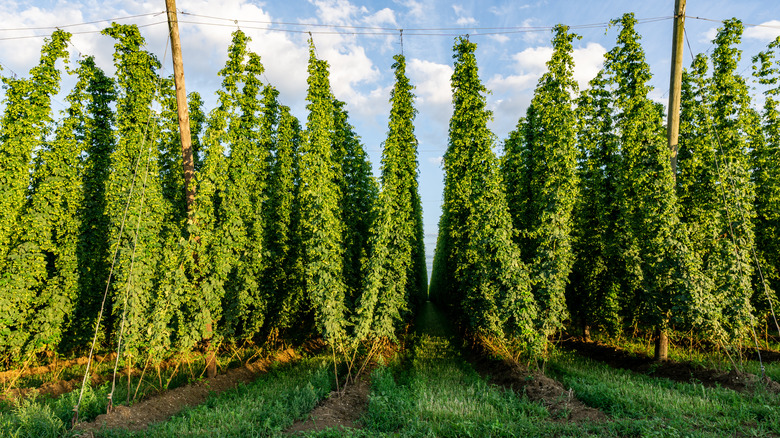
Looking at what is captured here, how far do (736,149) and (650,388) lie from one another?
8.53 meters

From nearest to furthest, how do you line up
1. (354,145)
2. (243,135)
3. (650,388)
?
(650,388) < (243,135) < (354,145)

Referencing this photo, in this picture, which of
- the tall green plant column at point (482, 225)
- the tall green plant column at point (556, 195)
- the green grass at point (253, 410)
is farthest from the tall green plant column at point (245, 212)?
the tall green plant column at point (556, 195)

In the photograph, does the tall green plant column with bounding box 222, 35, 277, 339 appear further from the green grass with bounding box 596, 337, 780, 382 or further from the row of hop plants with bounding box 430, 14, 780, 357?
the green grass with bounding box 596, 337, 780, 382

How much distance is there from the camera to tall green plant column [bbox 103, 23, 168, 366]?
25.9ft

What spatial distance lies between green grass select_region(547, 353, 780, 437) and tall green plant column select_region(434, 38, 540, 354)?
199cm

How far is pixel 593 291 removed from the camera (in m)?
12.2

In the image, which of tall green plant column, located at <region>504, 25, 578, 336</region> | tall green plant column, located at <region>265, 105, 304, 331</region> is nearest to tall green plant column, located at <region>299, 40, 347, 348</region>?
tall green plant column, located at <region>265, 105, 304, 331</region>

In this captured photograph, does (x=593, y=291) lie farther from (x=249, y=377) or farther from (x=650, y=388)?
(x=249, y=377)

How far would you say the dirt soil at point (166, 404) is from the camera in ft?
20.6

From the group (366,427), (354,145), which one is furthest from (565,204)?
(354,145)

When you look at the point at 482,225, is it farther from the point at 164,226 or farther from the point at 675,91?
the point at 164,226

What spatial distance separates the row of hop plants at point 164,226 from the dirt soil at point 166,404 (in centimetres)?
107

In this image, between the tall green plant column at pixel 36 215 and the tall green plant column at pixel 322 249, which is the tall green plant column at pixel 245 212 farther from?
the tall green plant column at pixel 36 215

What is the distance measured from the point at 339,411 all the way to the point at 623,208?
428 inches
